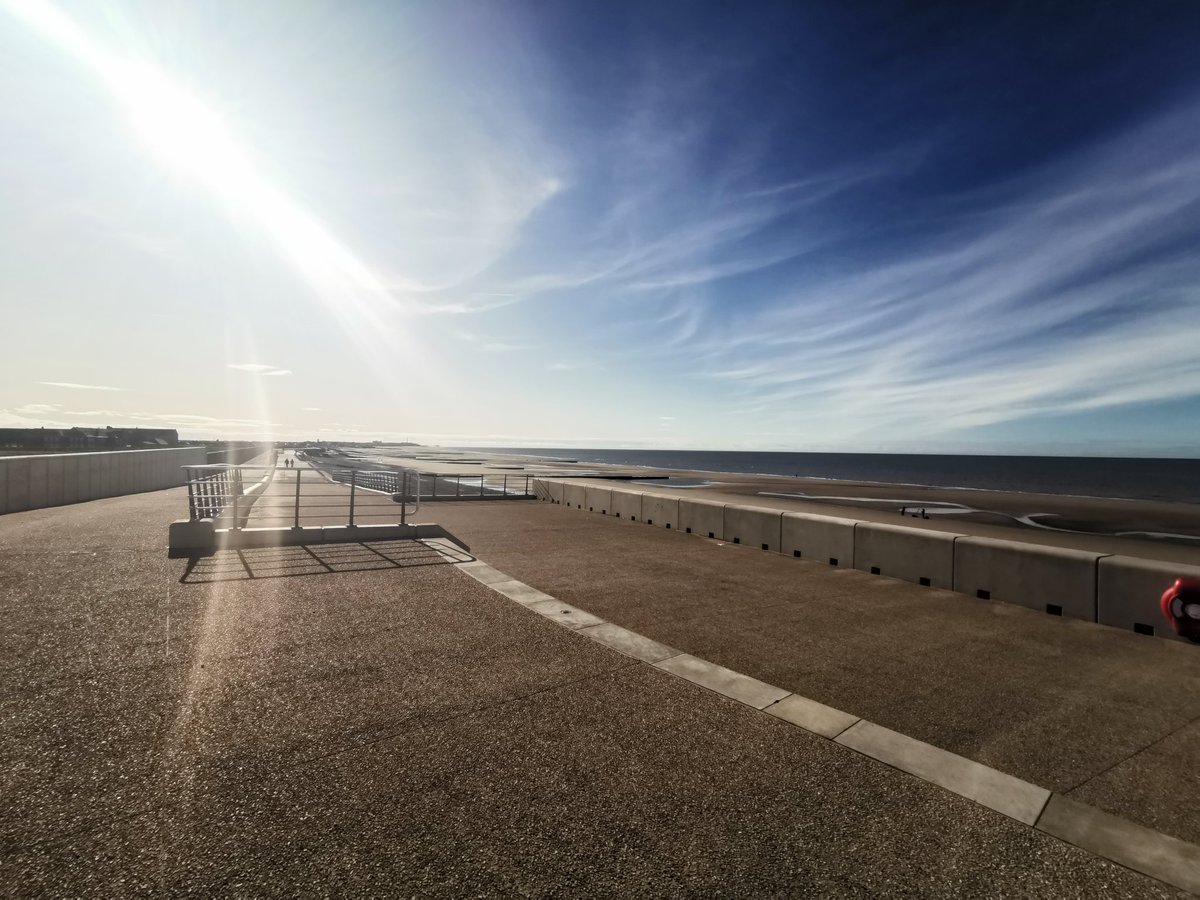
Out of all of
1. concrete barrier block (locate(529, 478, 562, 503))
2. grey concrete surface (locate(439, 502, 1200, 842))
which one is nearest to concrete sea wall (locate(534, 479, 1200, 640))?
grey concrete surface (locate(439, 502, 1200, 842))

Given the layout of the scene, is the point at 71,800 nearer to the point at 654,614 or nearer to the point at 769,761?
the point at 769,761

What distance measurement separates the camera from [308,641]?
6.14 meters

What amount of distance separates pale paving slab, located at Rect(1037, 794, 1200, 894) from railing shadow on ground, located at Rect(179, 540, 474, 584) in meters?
8.65

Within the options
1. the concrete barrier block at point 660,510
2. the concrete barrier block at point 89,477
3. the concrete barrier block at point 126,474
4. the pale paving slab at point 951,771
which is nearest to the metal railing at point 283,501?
the concrete barrier block at point 126,474

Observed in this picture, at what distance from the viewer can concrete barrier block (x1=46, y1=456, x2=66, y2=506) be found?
1695 cm

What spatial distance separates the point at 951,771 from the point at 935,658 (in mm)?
2544

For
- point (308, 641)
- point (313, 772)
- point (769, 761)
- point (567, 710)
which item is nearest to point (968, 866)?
point (769, 761)

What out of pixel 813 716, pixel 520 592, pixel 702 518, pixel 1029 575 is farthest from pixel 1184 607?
pixel 702 518

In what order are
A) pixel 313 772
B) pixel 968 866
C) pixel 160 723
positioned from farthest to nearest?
pixel 160 723 → pixel 313 772 → pixel 968 866

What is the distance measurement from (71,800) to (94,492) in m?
21.8

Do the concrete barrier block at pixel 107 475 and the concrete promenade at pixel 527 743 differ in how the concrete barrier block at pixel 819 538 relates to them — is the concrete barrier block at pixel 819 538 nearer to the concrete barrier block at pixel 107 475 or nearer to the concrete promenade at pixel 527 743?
the concrete promenade at pixel 527 743

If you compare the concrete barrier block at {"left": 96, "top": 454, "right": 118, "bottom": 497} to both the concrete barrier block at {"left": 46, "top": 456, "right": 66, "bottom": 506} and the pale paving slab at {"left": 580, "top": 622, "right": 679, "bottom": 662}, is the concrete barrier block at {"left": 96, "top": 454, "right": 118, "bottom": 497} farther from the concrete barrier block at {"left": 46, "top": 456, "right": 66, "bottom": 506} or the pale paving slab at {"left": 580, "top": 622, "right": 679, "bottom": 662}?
the pale paving slab at {"left": 580, "top": 622, "right": 679, "bottom": 662}

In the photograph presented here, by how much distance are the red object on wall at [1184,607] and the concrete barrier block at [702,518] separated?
901 cm

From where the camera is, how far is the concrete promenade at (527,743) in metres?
2.93
